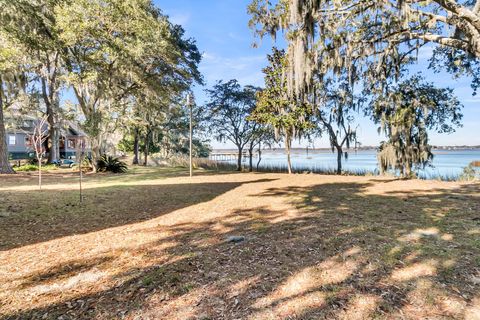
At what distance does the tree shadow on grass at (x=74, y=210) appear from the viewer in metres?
4.38

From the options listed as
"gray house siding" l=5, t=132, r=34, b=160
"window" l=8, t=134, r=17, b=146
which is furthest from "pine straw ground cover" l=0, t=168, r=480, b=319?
"window" l=8, t=134, r=17, b=146

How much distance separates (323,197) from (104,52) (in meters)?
11.0

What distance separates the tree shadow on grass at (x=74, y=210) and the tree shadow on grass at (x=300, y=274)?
4.63 ft

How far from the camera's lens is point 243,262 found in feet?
10.0

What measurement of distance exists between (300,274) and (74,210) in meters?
5.27

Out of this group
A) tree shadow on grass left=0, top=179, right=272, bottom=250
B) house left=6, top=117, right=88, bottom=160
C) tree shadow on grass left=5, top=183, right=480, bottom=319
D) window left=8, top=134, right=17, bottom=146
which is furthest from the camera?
window left=8, top=134, right=17, bottom=146

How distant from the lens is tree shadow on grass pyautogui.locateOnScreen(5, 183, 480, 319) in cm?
220

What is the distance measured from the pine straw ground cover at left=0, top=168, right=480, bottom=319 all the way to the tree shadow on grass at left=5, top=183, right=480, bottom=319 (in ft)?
0.04

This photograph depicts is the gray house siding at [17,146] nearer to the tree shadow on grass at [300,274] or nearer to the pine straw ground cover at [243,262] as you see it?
the pine straw ground cover at [243,262]

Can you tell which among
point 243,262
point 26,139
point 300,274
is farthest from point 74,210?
point 26,139

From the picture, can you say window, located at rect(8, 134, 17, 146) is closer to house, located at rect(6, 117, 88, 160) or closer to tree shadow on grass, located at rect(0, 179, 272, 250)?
house, located at rect(6, 117, 88, 160)

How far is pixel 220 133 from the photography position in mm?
→ 22172

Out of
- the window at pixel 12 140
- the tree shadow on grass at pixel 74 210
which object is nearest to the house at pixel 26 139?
the window at pixel 12 140

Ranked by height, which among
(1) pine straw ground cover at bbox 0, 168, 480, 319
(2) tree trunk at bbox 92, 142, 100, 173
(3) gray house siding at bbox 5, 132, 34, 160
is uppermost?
(3) gray house siding at bbox 5, 132, 34, 160
